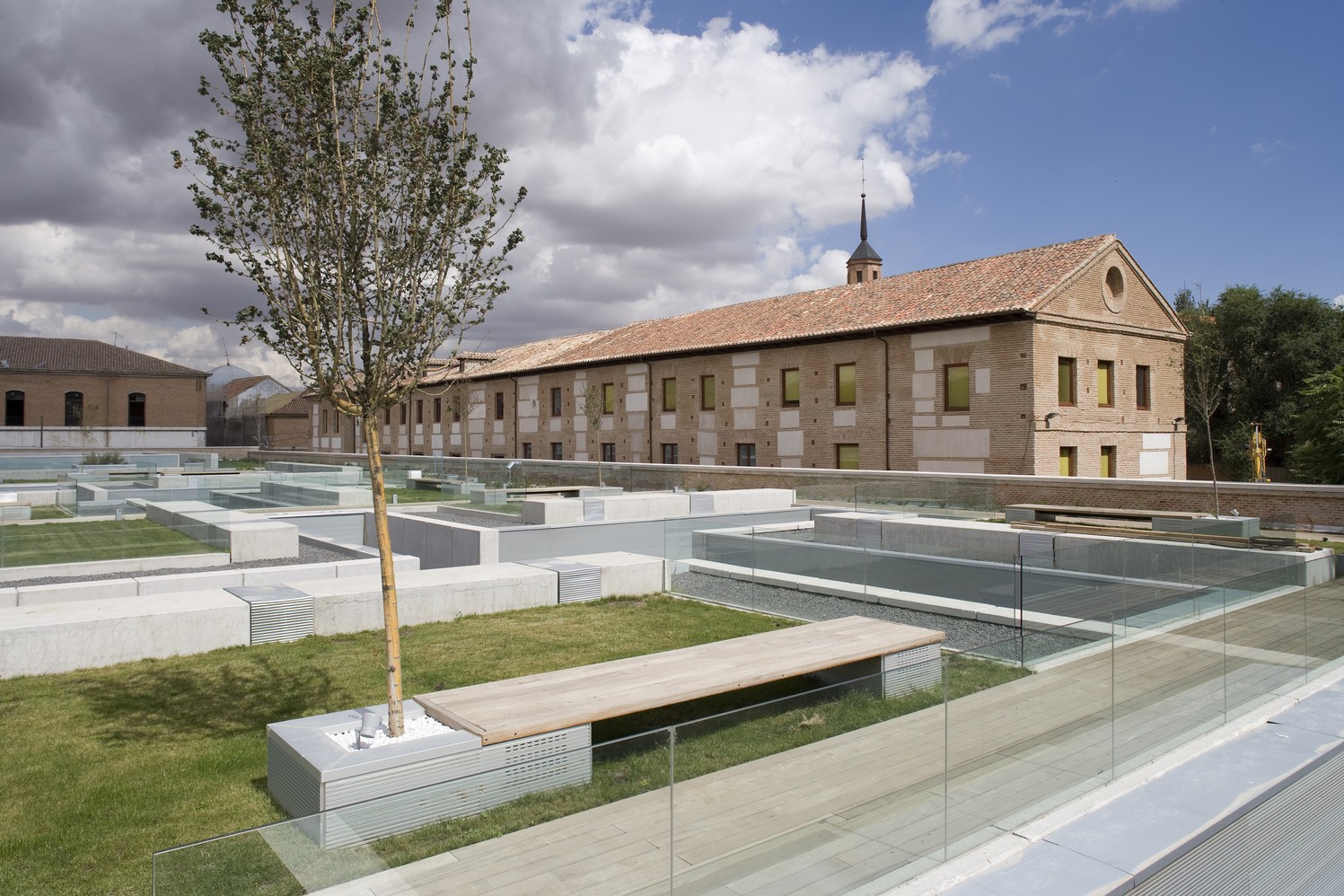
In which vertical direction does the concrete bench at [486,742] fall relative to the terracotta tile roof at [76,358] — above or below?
below

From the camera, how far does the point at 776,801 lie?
12.7 ft

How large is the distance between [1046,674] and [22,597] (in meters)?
10.6

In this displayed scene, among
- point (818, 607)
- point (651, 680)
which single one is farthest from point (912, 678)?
point (818, 607)

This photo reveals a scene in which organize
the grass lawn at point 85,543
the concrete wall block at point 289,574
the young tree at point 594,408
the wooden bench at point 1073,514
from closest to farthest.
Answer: the concrete wall block at point 289,574, the grass lawn at point 85,543, the wooden bench at point 1073,514, the young tree at point 594,408

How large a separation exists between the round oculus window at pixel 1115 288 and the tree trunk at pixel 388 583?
1002 inches

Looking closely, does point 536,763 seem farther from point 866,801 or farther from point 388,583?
point 866,801

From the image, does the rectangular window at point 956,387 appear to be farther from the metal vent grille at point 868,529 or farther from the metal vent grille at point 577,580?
the metal vent grille at point 577,580

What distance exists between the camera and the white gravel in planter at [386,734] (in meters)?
4.86

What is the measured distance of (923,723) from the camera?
14.5ft

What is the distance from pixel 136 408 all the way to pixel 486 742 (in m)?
72.2

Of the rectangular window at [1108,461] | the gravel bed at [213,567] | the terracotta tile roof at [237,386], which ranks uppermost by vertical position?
the terracotta tile roof at [237,386]

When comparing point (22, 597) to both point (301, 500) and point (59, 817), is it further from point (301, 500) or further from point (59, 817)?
point (301, 500)

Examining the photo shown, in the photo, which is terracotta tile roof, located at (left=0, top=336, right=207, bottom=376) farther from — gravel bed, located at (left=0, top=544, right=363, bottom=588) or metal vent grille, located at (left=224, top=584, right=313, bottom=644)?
metal vent grille, located at (left=224, top=584, right=313, bottom=644)

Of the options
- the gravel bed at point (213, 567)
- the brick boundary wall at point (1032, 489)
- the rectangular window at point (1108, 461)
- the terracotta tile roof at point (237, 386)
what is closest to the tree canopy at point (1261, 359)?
the rectangular window at point (1108, 461)
